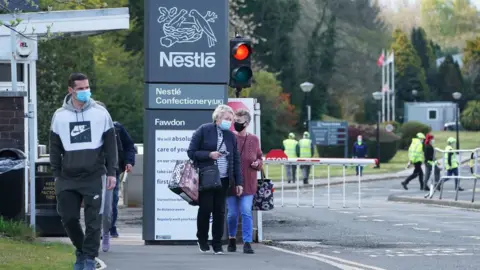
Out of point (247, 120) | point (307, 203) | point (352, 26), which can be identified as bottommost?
point (307, 203)

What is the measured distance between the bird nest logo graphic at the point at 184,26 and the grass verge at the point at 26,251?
2789mm

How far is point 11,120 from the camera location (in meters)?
15.1

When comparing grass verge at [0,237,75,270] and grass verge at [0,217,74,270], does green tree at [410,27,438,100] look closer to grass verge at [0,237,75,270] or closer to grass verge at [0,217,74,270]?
grass verge at [0,217,74,270]

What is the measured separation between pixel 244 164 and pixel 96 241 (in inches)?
159

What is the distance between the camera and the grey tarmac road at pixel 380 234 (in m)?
13.2

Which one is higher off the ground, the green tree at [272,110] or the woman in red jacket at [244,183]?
the green tree at [272,110]

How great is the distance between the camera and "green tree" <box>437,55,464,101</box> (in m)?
119

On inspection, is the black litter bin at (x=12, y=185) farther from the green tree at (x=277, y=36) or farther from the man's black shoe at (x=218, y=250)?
the green tree at (x=277, y=36)

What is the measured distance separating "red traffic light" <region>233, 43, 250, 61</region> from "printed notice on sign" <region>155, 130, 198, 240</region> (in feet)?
4.68

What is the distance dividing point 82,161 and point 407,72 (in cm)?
11412

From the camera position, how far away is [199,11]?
1433cm

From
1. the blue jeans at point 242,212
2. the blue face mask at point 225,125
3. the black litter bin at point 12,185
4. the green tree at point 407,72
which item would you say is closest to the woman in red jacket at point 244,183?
the blue jeans at point 242,212

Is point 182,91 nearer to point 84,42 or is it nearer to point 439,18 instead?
point 84,42

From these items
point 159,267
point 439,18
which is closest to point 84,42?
point 159,267
